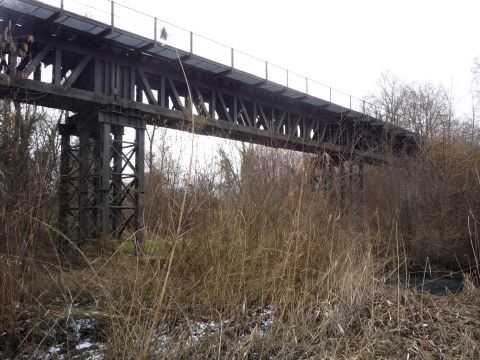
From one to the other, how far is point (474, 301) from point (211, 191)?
3.94 meters

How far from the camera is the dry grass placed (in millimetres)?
3232

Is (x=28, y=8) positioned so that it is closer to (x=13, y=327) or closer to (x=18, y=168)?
(x=18, y=168)

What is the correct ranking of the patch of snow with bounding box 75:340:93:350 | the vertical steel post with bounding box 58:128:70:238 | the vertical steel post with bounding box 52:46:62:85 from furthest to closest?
the vertical steel post with bounding box 52:46:62:85, the vertical steel post with bounding box 58:128:70:238, the patch of snow with bounding box 75:340:93:350

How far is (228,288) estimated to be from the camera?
3930mm

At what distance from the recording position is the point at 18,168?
383 centimetres

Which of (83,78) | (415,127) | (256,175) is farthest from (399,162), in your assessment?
(256,175)

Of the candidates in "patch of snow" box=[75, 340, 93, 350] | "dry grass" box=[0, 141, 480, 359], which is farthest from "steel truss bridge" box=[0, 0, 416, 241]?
"patch of snow" box=[75, 340, 93, 350]

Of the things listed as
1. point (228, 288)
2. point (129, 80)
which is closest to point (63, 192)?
point (228, 288)

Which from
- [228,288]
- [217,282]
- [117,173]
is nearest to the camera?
[217,282]

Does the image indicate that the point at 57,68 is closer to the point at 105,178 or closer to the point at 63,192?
the point at 105,178

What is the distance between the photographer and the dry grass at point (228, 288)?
10.6 ft

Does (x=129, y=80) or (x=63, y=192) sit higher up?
(x=129, y=80)

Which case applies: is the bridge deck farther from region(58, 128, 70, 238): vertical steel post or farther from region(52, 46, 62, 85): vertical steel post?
region(58, 128, 70, 238): vertical steel post

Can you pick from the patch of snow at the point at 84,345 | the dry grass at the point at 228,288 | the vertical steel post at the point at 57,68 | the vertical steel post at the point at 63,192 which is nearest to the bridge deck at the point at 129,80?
the vertical steel post at the point at 57,68
